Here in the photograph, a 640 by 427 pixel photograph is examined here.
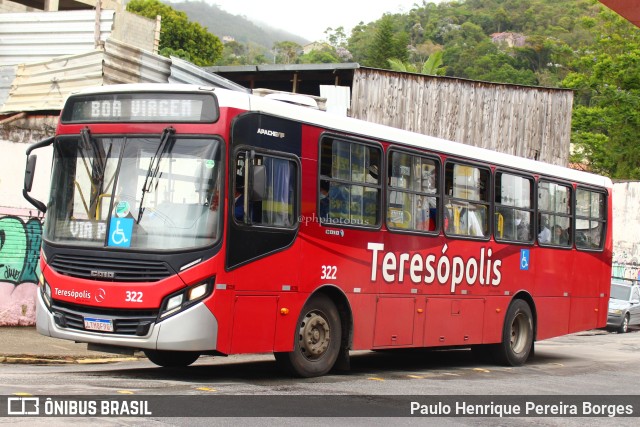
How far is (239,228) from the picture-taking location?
34.4 ft

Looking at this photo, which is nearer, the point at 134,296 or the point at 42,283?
the point at 134,296

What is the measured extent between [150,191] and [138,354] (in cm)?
548

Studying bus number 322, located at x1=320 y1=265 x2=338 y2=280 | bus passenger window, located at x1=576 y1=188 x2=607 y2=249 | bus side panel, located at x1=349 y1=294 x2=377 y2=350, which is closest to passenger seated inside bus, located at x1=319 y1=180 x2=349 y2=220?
bus number 322, located at x1=320 y1=265 x2=338 y2=280

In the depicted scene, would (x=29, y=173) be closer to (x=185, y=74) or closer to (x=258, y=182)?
(x=258, y=182)

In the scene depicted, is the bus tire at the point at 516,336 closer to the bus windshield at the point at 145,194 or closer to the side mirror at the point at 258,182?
the side mirror at the point at 258,182

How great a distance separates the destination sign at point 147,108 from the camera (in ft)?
34.6

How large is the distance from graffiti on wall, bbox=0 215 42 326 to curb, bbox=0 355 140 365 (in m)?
3.23

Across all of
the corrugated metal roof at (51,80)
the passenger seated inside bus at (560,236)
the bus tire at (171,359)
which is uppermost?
the corrugated metal roof at (51,80)

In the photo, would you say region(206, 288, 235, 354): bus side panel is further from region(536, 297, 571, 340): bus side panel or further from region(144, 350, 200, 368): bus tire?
region(536, 297, 571, 340): bus side panel

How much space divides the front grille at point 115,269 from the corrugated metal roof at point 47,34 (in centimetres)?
1148

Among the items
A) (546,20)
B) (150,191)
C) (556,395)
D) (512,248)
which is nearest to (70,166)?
(150,191)

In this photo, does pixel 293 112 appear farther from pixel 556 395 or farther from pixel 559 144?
pixel 559 144

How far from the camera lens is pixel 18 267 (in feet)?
55.3

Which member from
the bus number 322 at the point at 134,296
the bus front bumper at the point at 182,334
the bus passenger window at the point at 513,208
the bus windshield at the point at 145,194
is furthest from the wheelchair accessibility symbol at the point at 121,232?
the bus passenger window at the point at 513,208
